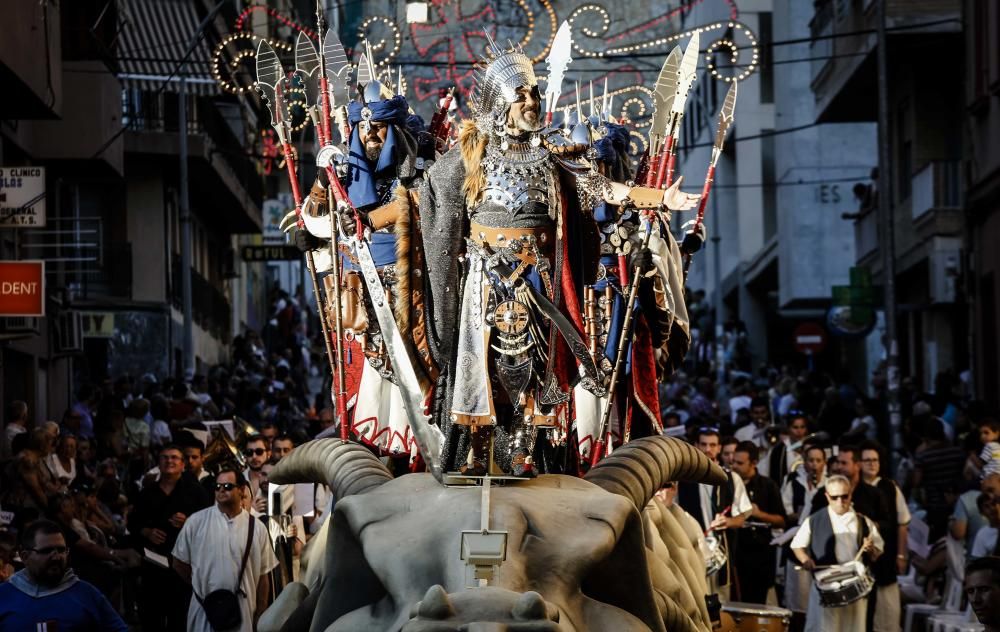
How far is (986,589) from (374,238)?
416cm

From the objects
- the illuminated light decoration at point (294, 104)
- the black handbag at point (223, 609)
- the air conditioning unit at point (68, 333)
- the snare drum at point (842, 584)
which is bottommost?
the snare drum at point (842, 584)

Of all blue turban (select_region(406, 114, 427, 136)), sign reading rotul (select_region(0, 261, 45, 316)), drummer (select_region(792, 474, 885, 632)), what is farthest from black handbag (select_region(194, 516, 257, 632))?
sign reading rotul (select_region(0, 261, 45, 316))

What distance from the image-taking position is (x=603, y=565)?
26.8ft

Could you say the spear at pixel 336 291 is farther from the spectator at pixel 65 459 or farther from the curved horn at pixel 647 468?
the spectator at pixel 65 459

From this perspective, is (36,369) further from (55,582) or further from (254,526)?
(55,582)

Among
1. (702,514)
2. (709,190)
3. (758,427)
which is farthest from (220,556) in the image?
(758,427)

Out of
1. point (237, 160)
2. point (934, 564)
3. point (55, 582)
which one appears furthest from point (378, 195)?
point (237, 160)

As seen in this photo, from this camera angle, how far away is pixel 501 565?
299 inches

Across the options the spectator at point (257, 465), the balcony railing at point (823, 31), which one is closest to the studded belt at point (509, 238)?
the spectator at point (257, 465)

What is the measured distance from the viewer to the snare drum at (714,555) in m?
15.4

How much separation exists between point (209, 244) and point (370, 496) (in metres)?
40.5

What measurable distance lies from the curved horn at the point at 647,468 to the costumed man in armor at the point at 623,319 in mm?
2257

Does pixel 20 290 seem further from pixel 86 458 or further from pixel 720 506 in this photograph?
pixel 720 506

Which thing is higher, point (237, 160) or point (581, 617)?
point (237, 160)
